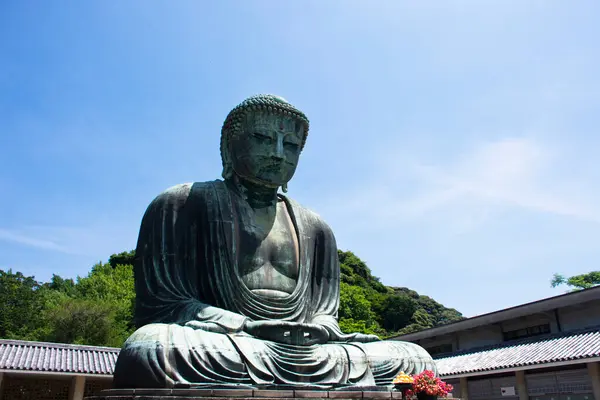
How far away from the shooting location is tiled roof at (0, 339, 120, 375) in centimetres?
1532

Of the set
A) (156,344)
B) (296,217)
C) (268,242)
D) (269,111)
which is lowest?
(156,344)

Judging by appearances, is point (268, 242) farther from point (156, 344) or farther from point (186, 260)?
point (156, 344)

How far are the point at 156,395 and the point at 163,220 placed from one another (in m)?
2.61

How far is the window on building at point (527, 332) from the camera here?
58.6ft

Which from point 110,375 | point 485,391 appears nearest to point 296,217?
point 110,375

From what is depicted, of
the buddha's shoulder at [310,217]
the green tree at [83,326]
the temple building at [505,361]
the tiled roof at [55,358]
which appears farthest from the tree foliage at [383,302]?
the buddha's shoulder at [310,217]

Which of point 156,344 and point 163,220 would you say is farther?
point 163,220

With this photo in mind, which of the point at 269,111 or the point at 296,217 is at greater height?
the point at 269,111

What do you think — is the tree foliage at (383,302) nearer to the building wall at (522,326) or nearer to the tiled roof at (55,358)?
the building wall at (522,326)

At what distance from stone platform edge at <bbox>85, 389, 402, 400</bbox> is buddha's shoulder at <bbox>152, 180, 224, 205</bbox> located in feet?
8.53

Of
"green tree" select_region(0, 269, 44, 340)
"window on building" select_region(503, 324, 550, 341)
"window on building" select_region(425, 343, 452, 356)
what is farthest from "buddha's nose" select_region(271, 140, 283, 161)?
"green tree" select_region(0, 269, 44, 340)

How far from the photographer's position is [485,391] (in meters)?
17.2

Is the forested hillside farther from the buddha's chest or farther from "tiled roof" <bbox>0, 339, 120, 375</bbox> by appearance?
the buddha's chest

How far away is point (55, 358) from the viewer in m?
16.6
